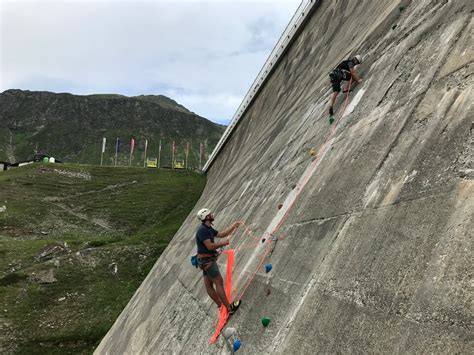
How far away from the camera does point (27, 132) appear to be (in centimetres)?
19188

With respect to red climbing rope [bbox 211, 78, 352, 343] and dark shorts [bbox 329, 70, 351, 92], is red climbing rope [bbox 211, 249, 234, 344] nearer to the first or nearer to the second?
red climbing rope [bbox 211, 78, 352, 343]

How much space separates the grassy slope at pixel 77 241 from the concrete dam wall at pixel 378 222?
16.2 metres

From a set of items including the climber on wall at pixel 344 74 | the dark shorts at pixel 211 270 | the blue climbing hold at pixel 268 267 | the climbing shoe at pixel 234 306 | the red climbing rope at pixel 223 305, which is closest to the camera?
the blue climbing hold at pixel 268 267

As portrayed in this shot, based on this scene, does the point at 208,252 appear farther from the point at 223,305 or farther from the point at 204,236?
the point at 223,305

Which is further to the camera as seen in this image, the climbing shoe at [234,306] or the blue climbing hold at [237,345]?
the climbing shoe at [234,306]

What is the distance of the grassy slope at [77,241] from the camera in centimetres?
2258

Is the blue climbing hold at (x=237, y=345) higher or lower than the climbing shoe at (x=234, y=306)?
lower

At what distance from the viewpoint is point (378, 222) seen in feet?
13.1

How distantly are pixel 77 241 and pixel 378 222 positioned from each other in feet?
114

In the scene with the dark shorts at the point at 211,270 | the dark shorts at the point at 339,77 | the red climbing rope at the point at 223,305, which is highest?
the dark shorts at the point at 339,77

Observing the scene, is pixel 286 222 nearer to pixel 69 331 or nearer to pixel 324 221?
pixel 324 221

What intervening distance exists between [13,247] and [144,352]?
26.2 meters

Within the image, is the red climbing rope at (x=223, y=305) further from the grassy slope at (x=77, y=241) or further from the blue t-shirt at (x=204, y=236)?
the grassy slope at (x=77, y=241)

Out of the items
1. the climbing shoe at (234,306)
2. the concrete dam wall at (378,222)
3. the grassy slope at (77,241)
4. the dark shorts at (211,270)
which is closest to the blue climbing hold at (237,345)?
the concrete dam wall at (378,222)
